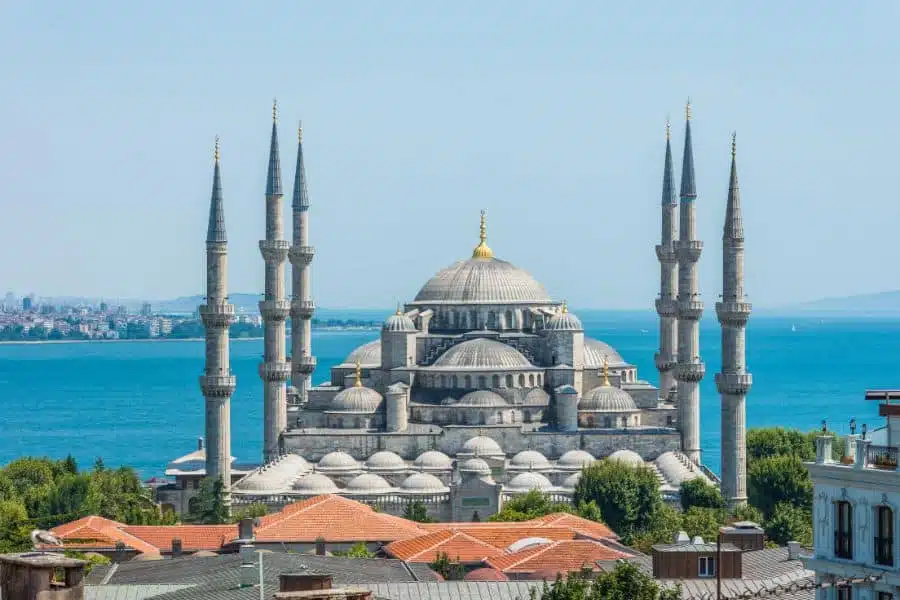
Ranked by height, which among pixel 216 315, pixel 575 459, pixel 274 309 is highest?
pixel 274 309

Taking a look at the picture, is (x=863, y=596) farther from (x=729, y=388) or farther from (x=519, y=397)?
(x=519, y=397)

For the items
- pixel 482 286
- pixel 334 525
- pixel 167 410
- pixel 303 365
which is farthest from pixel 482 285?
pixel 167 410

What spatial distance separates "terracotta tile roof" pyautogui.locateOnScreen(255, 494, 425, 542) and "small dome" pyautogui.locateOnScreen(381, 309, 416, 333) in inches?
633

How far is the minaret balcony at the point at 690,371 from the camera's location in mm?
68750

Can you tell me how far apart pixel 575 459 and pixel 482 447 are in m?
2.63

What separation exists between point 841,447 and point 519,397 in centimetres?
4307

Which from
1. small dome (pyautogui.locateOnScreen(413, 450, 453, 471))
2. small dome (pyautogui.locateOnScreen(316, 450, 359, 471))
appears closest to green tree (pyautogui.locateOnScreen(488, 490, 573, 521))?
small dome (pyautogui.locateOnScreen(413, 450, 453, 471))

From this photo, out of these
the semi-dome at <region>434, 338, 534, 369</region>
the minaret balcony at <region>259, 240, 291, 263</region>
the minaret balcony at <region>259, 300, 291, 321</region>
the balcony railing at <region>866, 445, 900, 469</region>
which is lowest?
the balcony railing at <region>866, 445, 900, 469</region>

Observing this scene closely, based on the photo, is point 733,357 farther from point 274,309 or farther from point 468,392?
point 274,309

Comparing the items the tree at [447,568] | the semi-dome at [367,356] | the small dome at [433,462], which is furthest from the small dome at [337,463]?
the tree at [447,568]

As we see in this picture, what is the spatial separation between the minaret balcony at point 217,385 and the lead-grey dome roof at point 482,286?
12211mm

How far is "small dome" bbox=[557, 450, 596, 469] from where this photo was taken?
218 ft

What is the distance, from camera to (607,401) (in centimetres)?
7000

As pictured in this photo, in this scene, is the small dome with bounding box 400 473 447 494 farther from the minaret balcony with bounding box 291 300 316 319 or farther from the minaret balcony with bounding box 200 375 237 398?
the minaret balcony with bounding box 291 300 316 319
